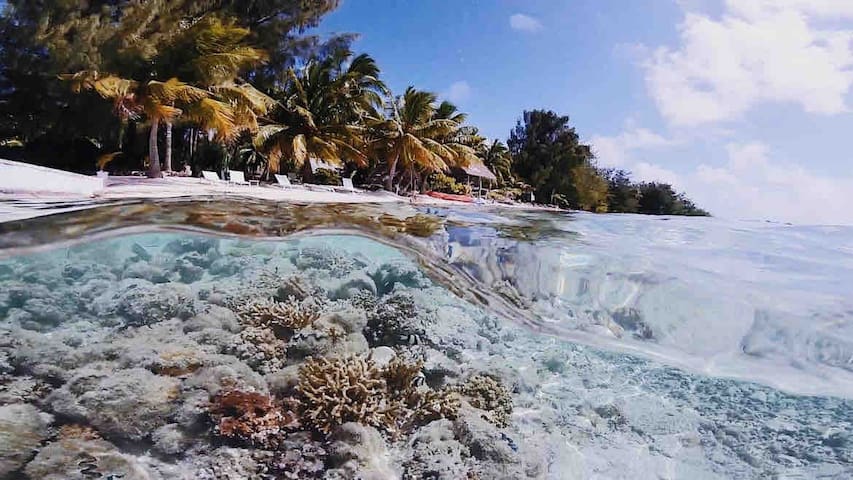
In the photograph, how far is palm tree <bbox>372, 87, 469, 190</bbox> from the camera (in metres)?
23.1

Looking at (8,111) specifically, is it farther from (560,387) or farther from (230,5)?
(560,387)

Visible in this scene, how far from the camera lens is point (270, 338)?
6.26 meters

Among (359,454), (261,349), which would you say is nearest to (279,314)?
(261,349)

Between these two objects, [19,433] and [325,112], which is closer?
[19,433]

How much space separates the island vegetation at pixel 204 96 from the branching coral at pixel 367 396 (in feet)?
34.8

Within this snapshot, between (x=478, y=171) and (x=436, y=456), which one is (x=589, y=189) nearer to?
(x=478, y=171)

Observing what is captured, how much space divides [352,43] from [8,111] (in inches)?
536

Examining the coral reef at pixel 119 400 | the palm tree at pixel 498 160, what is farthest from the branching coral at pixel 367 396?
Answer: the palm tree at pixel 498 160

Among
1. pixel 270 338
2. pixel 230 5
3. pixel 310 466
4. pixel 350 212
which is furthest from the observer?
pixel 230 5

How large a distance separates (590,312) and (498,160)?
35808 millimetres

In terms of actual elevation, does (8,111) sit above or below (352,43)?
below

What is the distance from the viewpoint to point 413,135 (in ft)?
77.7

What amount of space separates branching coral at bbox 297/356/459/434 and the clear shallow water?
43 centimetres

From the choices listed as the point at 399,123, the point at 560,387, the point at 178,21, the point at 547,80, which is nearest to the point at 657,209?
the point at 399,123
